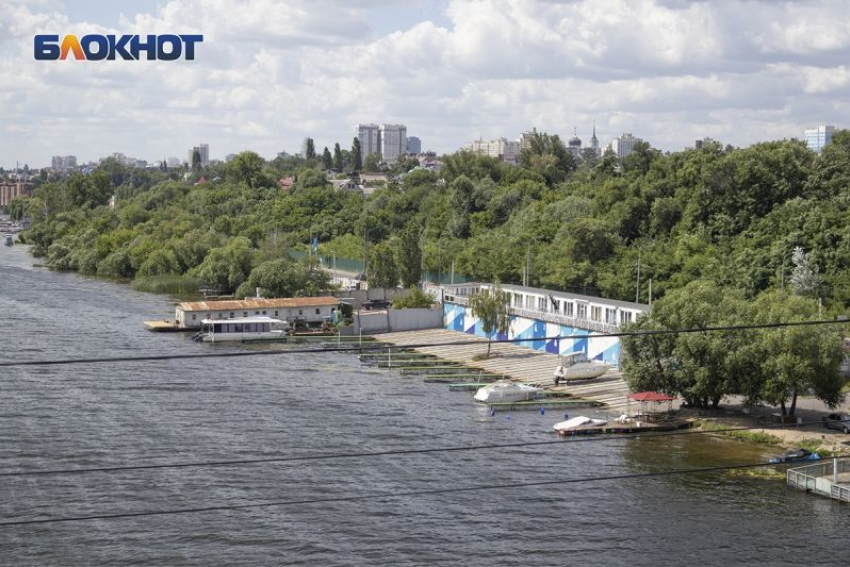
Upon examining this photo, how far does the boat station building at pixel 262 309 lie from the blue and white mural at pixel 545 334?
3.04 meters

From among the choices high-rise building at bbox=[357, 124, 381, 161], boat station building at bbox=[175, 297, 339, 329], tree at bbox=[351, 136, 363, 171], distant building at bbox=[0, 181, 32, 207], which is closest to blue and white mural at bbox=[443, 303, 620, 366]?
boat station building at bbox=[175, 297, 339, 329]

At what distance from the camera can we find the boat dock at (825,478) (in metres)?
11.3

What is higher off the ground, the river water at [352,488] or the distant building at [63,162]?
the distant building at [63,162]

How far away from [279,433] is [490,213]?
80.2 ft

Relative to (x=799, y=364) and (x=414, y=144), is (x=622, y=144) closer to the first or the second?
(x=414, y=144)

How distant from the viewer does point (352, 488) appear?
11.4 metres

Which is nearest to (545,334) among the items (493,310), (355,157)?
(493,310)

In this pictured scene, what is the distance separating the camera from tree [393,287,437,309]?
78.8 feet

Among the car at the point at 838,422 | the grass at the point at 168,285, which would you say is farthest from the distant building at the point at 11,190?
the car at the point at 838,422

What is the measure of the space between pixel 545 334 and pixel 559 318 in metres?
0.42

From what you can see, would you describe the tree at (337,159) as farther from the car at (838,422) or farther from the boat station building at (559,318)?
the car at (838,422)

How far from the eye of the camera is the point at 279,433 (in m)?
13.5

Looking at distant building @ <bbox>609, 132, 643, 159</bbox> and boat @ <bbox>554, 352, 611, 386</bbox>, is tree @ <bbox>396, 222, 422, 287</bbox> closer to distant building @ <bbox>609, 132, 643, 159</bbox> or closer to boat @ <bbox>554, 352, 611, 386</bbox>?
boat @ <bbox>554, 352, 611, 386</bbox>

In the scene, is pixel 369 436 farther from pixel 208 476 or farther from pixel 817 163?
pixel 817 163
